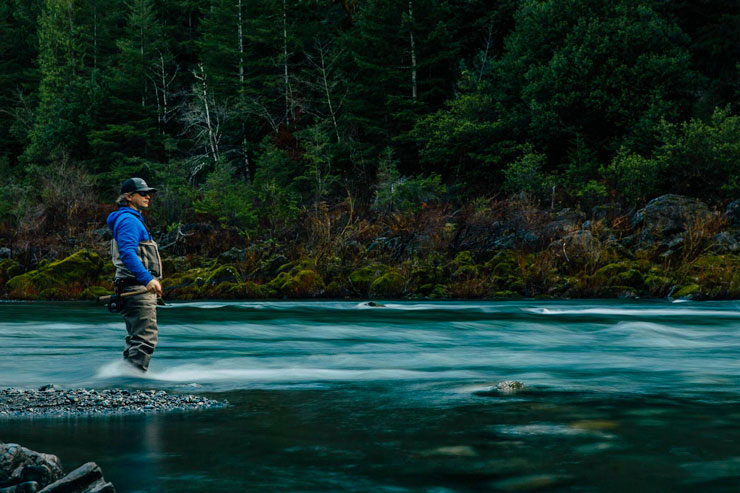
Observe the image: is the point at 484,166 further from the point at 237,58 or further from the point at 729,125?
the point at 237,58

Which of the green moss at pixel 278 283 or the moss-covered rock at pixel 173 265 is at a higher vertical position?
the moss-covered rock at pixel 173 265

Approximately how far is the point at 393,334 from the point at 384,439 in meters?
8.12

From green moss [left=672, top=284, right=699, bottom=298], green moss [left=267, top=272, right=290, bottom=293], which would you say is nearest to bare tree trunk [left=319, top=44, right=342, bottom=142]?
green moss [left=267, top=272, right=290, bottom=293]

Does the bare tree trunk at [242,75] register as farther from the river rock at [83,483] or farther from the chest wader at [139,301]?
the river rock at [83,483]

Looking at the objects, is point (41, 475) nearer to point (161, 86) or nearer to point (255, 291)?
point (255, 291)

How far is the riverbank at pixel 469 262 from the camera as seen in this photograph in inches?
849

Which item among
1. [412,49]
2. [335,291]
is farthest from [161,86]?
[335,291]

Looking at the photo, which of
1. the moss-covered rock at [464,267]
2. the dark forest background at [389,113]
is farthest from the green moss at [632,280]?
the dark forest background at [389,113]

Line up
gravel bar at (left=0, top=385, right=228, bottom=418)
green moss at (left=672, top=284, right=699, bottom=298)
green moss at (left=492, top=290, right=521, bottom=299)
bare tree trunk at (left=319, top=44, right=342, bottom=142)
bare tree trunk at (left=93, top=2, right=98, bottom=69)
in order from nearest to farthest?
gravel bar at (left=0, top=385, right=228, bottom=418) < green moss at (left=672, top=284, right=699, bottom=298) < green moss at (left=492, top=290, right=521, bottom=299) < bare tree trunk at (left=319, top=44, right=342, bottom=142) < bare tree trunk at (left=93, top=2, right=98, bottom=69)

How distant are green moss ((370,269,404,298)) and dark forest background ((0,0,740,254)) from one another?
3.95 metres

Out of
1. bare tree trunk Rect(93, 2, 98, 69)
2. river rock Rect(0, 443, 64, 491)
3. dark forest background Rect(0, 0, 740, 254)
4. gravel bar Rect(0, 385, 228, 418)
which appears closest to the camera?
river rock Rect(0, 443, 64, 491)

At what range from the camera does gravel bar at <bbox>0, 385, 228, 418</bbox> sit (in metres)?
6.42

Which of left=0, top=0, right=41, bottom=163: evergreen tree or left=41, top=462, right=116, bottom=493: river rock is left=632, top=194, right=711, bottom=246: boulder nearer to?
left=41, top=462, right=116, bottom=493: river rock

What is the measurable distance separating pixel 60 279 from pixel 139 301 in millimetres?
17875
